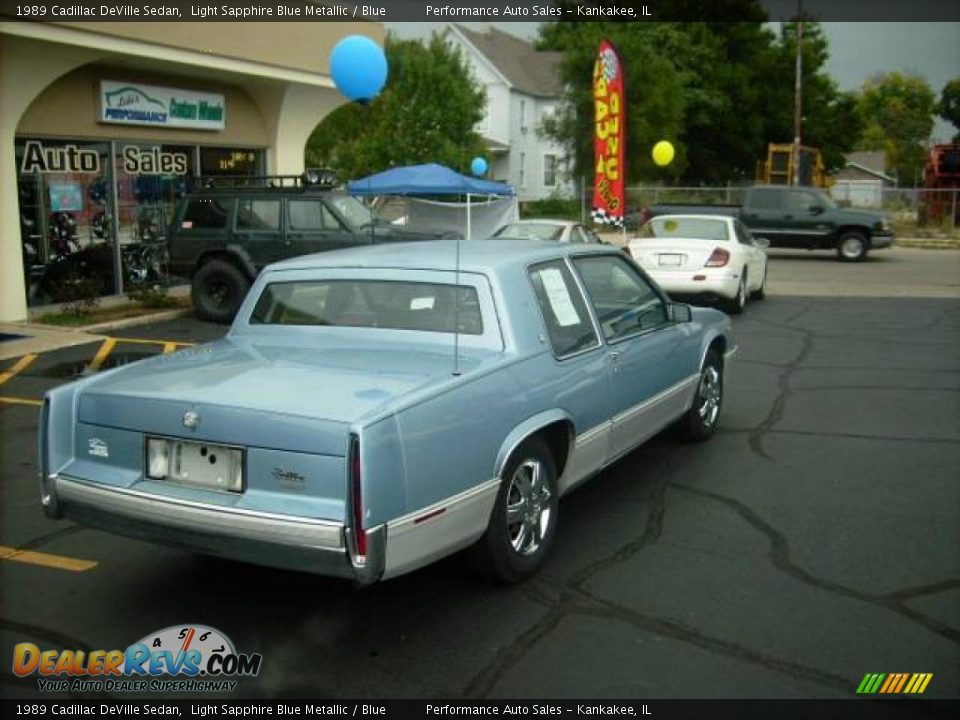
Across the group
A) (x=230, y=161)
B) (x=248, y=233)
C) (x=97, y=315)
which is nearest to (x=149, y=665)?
(x=248, y=233)

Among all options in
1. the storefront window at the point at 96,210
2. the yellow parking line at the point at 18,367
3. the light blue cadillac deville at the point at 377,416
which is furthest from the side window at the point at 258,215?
the light blue cadillac deville at the point at 377,416

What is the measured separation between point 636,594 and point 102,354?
8.21m

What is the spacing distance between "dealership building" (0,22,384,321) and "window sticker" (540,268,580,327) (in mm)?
9210

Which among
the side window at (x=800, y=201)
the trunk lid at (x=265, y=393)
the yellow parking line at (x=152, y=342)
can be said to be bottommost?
the yellow parking line at (x=152, y=342)

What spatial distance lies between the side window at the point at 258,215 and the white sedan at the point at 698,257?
200 inches

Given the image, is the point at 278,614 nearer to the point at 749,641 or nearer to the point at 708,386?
the point at 749,641

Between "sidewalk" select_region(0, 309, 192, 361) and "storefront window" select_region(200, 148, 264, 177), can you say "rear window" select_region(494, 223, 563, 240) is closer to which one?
"storefront window" select_region(200, 148, 264, 177)

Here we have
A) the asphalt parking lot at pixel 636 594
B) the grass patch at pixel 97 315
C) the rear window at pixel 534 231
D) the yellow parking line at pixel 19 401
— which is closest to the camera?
the asphalt parking lot at pixel 636 594

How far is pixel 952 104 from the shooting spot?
170ft

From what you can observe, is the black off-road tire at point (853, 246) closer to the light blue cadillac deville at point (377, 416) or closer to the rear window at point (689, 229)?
the rear window at point (689, 229)

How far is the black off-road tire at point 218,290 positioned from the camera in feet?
43.1

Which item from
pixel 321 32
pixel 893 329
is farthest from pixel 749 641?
pixel 321 32

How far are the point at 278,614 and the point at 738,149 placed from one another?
162ft

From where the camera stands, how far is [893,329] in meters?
12.5
